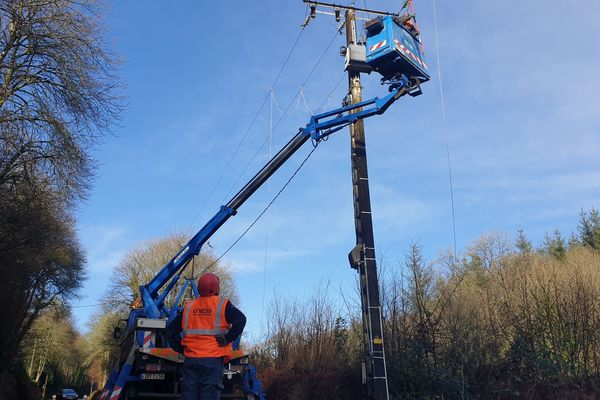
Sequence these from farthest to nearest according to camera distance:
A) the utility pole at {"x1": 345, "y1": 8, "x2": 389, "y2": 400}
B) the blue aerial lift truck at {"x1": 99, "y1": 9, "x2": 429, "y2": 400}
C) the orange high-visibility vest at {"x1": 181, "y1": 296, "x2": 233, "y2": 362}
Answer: the blue aerial lift truck at {"x1": 99, "y1": 9, "x2": 429, "y2": 400} → the utility pole at {"x1": 345, "y1": 8, "x2": 389, "y2": 400} → the orange high-visibility vest at {"x1": 181, "y1": 296, "x2": 233, "y2": 362}

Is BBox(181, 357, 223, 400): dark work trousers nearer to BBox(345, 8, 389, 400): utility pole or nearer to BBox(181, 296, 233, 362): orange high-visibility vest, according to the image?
BBox(181, 296, 233, 362): orange high-visibility vest

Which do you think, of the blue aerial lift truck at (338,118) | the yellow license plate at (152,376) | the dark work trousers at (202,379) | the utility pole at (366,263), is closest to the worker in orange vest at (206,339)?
the dark work trousers at (202,379)

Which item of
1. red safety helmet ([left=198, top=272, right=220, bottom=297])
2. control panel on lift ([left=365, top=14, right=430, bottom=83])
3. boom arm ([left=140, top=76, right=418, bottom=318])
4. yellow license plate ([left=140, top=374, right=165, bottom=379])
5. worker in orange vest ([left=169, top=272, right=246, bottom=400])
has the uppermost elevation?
control panel on lift ([left=365, top=14, right=430, bottom=83])

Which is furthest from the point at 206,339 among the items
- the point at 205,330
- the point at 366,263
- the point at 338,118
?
the point at 338,118

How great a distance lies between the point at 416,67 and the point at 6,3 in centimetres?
1006

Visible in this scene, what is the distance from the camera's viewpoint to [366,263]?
10.7 m

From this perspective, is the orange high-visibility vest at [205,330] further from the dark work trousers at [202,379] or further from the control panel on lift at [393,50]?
the control panel on lift at [393,50]

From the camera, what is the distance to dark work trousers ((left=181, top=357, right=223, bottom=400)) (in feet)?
16.0

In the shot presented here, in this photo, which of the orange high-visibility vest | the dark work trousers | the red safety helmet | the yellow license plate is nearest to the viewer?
the dark work trousers

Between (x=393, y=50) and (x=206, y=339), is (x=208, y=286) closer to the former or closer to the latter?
(x=206, y=339)

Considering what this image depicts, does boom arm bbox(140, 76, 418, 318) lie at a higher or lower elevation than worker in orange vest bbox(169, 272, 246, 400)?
higher

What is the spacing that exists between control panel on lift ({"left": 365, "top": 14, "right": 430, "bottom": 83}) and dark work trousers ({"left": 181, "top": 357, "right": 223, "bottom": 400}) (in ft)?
26.1

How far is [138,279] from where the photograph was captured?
4162cm

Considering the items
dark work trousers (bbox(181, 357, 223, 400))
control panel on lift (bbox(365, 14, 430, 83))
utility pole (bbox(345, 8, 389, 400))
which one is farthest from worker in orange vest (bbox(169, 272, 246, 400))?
control panel on lift (bbox(365, 14, 430, 83))
